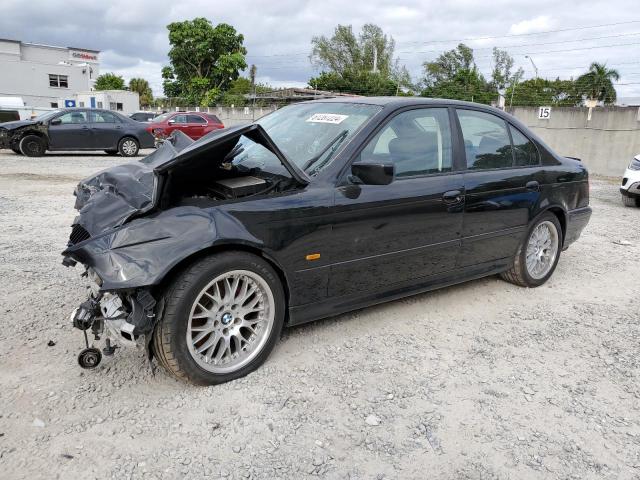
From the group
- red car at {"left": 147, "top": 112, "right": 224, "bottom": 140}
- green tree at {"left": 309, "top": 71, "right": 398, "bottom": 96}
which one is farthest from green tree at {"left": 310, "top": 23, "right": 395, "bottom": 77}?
red car at {"left": 147, "top": 112, "right": 224, "bottom": 140}

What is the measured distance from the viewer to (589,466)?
2.42 m

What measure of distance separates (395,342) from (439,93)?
24104 mm

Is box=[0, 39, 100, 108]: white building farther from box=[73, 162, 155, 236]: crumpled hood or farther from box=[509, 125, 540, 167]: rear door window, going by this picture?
box=[509, 125, 540, 167]: rear door window

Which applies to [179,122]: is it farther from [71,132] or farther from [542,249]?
[542,249]

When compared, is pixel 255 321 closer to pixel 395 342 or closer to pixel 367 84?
pixel 395 342

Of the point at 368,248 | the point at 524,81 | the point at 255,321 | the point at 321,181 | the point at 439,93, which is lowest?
the point at 255,321

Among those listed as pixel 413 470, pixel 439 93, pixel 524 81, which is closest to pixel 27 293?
pixel 413 470

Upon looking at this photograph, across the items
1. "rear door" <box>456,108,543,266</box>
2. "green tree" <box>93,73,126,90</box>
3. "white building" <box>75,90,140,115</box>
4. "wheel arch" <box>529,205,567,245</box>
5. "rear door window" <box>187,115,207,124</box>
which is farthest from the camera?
"green tree" <box>93,73,126,90</box>

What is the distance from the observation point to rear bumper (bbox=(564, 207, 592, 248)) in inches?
195

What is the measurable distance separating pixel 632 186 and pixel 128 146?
13690 millimetres

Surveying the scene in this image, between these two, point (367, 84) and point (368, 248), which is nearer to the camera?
point (368, 248)

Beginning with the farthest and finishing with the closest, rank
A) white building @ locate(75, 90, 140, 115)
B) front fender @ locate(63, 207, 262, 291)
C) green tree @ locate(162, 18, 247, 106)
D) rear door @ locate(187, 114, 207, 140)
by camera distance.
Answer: green tree @ locate(162, 18, 247, 106) < white building @ locate(75, 90, 140, 115) < rear door @ locate(187, 114, 207, 140) < front fender @ locate(63, 207, 262, 291)

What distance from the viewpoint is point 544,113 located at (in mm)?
17750

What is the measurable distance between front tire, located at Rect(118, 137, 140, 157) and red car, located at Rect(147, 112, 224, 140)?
244cm
